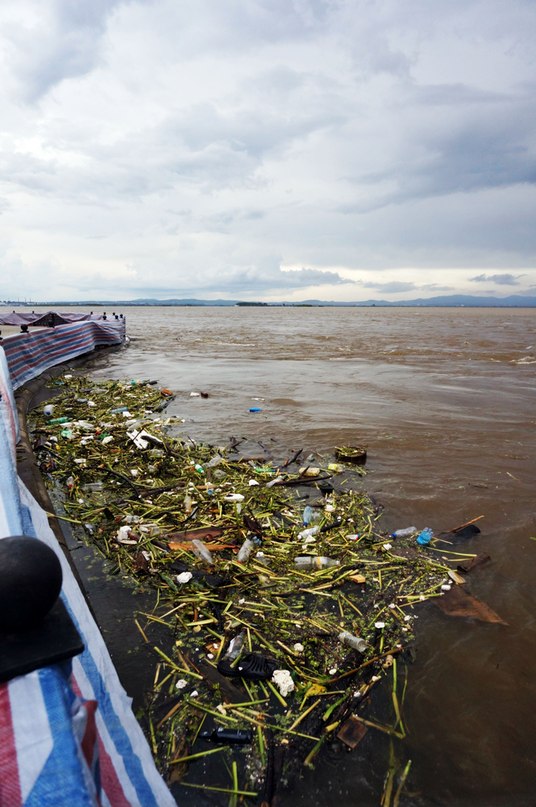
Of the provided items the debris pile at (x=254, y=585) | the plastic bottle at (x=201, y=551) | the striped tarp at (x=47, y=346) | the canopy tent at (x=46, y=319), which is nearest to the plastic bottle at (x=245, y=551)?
the debris pile at (x=254, y=585)

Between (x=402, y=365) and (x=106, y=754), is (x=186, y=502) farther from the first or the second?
(x=402, y=365)

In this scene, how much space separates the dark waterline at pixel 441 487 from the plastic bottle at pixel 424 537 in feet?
0.69

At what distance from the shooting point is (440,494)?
15.4 feet

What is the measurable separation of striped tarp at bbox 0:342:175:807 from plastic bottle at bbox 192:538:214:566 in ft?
5.09

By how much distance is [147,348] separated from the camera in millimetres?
20688

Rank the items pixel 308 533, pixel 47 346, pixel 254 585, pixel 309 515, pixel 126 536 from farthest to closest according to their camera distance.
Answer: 1. pixel 47 346
2. pixel 309 515
3. pixel 308 533
4. pixel 126 536
5. pixel 254 585

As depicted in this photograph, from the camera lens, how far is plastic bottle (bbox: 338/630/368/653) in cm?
259

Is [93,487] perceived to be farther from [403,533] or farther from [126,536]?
[403,533]

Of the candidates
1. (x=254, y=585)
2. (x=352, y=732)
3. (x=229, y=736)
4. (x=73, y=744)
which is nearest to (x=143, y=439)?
(x=254, y=585)

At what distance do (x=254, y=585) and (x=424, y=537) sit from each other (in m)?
1.60

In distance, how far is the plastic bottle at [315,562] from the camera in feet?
11.2

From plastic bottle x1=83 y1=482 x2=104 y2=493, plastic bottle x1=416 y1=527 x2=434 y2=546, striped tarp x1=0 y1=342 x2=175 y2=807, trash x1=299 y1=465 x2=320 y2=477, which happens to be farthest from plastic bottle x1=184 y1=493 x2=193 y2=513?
striped tarp x1=0 y1=342 x2=175 y2=807

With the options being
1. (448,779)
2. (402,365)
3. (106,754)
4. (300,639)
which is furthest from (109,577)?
(402,365)

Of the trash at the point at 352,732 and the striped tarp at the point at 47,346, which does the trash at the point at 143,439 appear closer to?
the striped tarp at the point at 47,346
